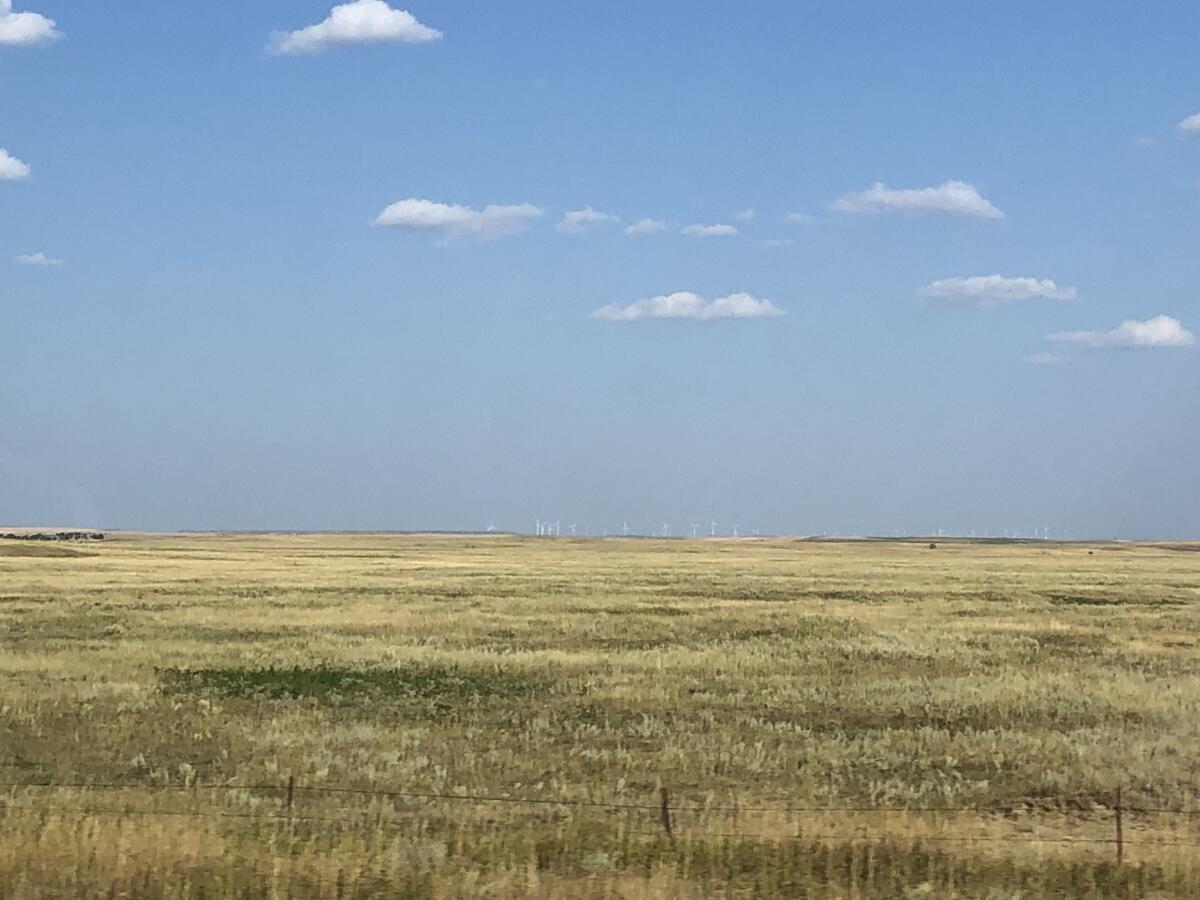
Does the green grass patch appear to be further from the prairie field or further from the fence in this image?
the fence

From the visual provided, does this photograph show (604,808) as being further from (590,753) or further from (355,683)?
(355,683)

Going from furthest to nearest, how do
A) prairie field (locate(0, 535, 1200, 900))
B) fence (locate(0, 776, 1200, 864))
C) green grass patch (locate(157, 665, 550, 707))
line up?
green grass patch (locate(157, 665, 550, 707)) → fence (locate(0, 776, 1200, 864)) → prairie field (locate(0, 535, 1200, 900))

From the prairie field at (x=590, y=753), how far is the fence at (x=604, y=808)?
8 centimetres

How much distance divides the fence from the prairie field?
84 mm

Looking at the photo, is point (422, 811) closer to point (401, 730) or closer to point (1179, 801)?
point (401, 730)

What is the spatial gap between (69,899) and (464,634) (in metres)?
29.7

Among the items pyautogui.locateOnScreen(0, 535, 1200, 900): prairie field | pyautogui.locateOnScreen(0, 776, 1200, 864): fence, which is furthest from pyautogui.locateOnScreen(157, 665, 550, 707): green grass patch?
pyautogui.locateOnScreen(0, 776, 1200, 864): fence

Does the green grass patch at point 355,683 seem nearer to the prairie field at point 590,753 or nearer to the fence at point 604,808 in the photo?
the prairie field at point 590,753

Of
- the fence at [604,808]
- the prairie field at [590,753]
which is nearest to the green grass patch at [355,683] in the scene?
the prairie field at [590,753]

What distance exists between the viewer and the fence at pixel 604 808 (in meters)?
15.8

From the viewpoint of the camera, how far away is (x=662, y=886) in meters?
12.8

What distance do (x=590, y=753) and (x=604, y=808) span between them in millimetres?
4576

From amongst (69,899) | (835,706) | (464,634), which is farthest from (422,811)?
(464,634)

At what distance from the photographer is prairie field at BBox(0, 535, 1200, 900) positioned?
13.6 meters
